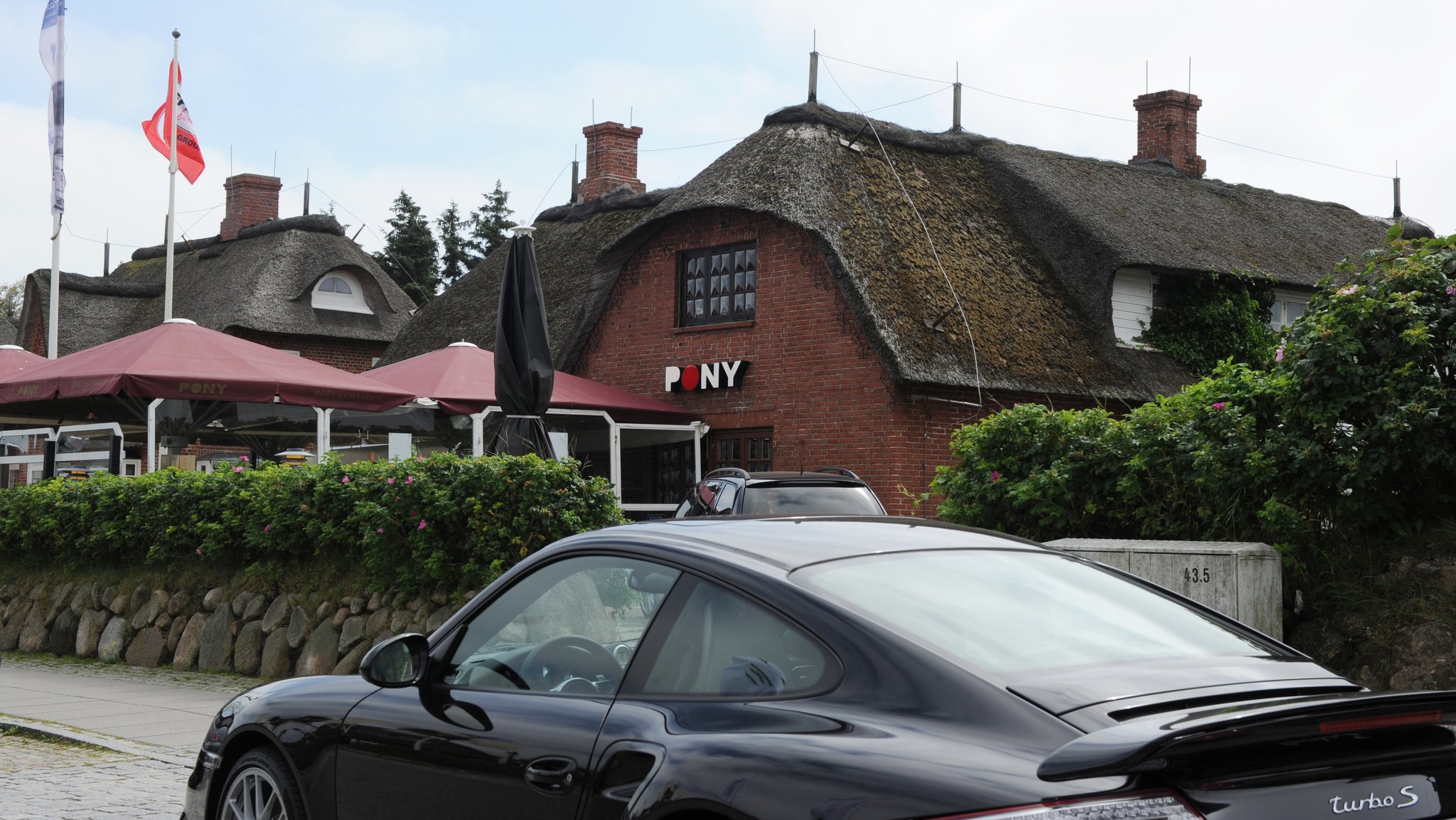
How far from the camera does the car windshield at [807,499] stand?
40.9 feet

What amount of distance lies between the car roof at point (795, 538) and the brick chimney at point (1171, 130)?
27403mm

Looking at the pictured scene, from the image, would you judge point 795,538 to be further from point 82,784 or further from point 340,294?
point 340,294

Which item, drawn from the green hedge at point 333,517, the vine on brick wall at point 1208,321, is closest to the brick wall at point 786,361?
the vine on brick wall at point 1208,321

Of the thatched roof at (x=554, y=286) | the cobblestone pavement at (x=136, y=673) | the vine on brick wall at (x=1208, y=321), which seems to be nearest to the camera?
the cobblestone pavement at (x=136, y=673)

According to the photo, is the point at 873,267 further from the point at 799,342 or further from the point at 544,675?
the point at 544,675

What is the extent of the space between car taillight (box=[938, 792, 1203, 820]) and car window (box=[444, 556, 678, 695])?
1361 mm

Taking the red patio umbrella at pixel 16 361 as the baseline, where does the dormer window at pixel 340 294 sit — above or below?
above

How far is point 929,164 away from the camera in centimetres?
2423

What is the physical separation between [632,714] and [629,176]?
2817cm

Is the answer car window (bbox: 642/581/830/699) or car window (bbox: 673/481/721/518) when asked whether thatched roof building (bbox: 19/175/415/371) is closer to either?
car window (bbox: 673/481/721/518)

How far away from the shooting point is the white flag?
2794 cm

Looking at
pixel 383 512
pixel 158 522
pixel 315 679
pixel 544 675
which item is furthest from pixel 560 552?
pixel 158 522

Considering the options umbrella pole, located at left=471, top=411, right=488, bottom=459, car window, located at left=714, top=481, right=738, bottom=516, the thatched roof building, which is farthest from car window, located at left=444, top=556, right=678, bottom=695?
the thatched roof building

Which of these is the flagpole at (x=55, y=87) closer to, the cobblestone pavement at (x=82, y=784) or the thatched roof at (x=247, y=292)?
the thatched roof at (x=247, y=292)
